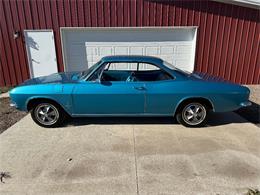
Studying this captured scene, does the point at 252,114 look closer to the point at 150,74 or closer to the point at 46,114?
the point at 150,74

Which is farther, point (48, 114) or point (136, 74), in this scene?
point (136, 74)

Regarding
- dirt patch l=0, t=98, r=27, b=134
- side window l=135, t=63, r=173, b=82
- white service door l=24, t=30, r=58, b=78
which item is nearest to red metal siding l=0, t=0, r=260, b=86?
white service door l=24, t=30, r=58, b=78

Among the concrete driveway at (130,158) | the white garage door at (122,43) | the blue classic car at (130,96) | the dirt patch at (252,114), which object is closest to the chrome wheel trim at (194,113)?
the blue classic car at (130,96)

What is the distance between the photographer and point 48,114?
14.9 ft

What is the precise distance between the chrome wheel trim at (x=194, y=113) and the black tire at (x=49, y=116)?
2.60 meters

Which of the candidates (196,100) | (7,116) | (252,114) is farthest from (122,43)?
(252,114)

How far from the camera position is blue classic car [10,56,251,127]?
4.28 meters

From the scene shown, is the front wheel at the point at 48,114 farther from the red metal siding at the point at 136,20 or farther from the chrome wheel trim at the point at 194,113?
the red metal siding at the point at 136,20

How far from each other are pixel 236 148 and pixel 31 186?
3.37 meters

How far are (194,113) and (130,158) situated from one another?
6.03 ft

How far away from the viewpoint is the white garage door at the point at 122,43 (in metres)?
7.57

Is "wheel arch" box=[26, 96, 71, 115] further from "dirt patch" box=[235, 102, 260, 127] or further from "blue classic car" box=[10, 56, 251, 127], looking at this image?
"dirt patch" box=[235, 102, 260, 127]

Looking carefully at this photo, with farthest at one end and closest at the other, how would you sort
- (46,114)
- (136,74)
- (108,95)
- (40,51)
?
(40,51), (136,74), (46,114), (108,95)

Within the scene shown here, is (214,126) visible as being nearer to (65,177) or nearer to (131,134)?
(131,134)
